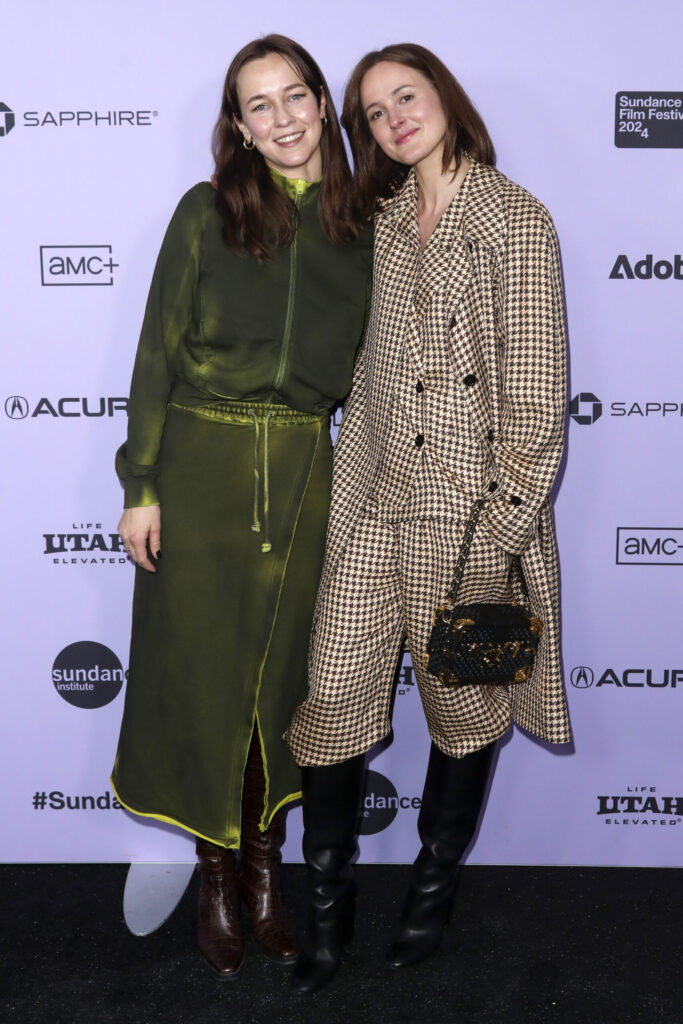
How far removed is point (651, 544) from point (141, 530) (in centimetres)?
127

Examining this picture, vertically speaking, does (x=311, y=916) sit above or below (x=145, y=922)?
above

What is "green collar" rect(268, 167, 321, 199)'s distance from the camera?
2.03 m

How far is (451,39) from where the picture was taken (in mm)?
2201

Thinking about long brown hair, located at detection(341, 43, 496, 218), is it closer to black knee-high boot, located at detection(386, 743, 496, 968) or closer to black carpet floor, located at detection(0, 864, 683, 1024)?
black knee-high boot, located at detection(386, 743, 496, 968)

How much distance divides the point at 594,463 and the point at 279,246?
97 centimetres

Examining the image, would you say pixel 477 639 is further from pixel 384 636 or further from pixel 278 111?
pixel 278 111

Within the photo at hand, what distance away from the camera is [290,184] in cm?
203

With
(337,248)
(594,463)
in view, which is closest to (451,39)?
(337,248)

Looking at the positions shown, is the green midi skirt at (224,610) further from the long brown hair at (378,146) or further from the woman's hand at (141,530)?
the long brown hair at (378,146)

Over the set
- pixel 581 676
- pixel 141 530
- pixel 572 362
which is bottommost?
pixel 581 676

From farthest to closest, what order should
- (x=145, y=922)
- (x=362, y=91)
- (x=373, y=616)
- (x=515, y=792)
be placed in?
(x=515, y=792) → (x=145, y=922) → (x=373, y=616) → (x=362, y=91)

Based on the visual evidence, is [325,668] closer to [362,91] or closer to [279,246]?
[279,246]

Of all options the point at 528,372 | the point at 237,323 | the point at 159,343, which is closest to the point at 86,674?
the point at 159,343

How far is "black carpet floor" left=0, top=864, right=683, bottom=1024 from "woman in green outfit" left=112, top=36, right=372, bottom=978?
0.14 metres
